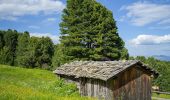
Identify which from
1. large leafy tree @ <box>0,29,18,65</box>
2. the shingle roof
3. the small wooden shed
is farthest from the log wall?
large leafy tree @ <box>0,29,18,65</box>

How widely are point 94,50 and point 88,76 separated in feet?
78.7

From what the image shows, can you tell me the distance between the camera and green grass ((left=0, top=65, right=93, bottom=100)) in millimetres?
15477

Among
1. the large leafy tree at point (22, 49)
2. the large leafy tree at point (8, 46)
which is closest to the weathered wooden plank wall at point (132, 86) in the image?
the large leafy tree at point (22, 49)

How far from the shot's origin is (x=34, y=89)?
21781 millimetres

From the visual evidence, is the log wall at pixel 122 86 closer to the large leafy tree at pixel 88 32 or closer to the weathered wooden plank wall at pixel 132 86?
the weathered wooden plank wall at pixel 132 86

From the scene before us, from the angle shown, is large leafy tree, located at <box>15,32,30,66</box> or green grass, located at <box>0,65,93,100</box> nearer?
green grass, located at <box>0,65,93,100</box>

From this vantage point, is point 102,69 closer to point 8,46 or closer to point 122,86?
point 122,86

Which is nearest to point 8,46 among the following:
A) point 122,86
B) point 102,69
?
point 102,69

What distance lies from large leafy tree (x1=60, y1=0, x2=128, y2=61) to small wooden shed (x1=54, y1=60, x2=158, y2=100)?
20.2 meters

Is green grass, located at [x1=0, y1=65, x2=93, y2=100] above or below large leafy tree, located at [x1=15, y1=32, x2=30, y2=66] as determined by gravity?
below

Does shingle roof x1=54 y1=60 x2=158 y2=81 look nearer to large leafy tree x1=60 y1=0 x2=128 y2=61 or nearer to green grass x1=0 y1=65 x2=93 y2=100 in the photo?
green grass x1=0 y1=65 x2=93 y2=100

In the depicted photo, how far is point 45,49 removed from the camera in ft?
279

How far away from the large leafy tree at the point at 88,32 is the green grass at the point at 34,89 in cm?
898

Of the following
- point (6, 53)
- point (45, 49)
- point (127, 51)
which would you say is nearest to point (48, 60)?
→ point (45, 49)
